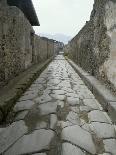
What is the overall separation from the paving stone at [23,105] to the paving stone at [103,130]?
49.1 inches

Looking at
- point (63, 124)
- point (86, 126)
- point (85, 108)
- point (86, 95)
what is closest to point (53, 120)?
point (63, 124)

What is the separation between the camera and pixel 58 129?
2.76 meters

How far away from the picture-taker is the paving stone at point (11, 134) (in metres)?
2.38

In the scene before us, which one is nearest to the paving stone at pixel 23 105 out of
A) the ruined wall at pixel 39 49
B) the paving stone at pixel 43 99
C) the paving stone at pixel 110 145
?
the paving stone at pixel 43 99

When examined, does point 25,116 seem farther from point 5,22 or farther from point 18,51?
point 18,51

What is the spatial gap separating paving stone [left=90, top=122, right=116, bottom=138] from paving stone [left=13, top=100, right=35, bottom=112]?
1.25 meters

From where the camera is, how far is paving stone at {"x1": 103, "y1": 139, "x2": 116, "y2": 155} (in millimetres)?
2244

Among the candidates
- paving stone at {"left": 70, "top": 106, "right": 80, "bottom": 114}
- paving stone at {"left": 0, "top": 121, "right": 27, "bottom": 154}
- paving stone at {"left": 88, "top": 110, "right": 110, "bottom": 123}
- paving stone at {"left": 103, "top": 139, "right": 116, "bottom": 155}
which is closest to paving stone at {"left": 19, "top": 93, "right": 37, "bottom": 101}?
paving stone at {"left": 70, "top": 106, "right": 80, "bottom": 114}

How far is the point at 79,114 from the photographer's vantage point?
11.2 ft

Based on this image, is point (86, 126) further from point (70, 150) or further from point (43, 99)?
point (43, 99)

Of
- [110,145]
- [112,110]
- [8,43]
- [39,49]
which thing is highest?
[8,43]

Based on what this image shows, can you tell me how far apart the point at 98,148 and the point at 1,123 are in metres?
1.39

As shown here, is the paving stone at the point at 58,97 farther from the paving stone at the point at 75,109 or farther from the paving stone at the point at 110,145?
the paving stone at the point at 110,145

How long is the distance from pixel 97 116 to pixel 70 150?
3.89ft
